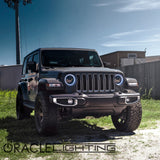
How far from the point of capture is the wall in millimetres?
23844

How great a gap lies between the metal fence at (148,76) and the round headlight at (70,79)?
8.76m

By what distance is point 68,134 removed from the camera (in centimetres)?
588

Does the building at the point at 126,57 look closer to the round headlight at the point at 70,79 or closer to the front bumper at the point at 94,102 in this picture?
the front bumper at the point at 94,102

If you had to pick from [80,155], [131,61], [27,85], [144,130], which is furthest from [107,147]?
[131,61]

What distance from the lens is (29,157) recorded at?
4.13m

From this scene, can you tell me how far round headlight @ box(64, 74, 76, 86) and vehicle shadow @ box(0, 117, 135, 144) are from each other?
1.11 metres

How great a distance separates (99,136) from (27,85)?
111 inches

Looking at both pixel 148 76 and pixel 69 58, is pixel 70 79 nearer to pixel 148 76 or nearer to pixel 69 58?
pixel 69 58

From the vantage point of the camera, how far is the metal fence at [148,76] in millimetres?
13258

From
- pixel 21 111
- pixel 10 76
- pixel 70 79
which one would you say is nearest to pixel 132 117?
pixel 70 79

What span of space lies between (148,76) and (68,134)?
29.6 feet

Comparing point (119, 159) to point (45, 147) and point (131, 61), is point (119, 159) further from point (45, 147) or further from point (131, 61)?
point (131, 61)

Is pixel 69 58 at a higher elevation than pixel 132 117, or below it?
higher

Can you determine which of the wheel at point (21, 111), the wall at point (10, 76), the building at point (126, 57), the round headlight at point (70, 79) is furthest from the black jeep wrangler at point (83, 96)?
the building at point (126, 57)
